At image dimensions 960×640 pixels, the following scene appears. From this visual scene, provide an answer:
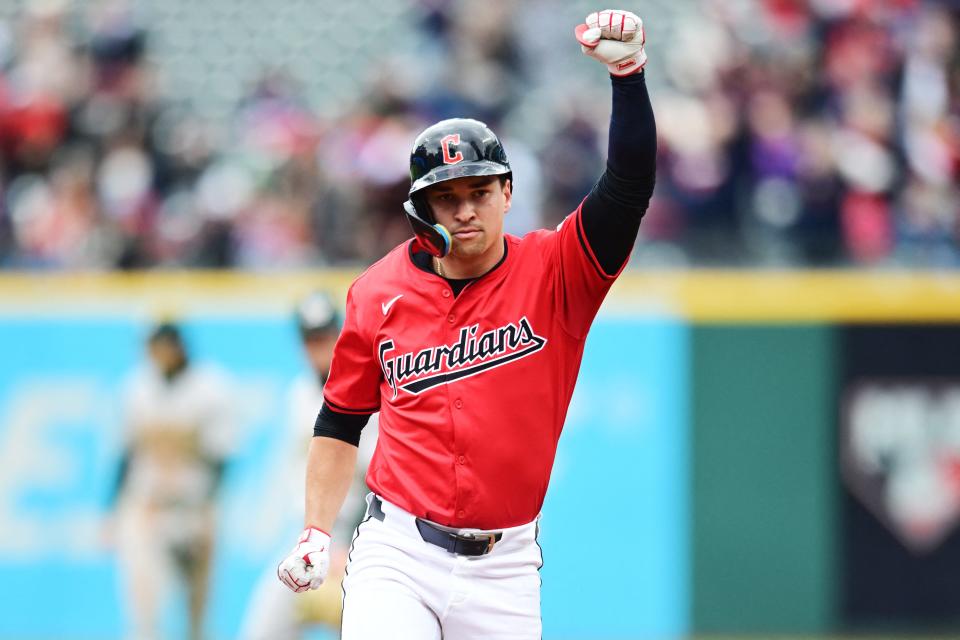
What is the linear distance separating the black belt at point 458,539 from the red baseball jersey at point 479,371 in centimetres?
3

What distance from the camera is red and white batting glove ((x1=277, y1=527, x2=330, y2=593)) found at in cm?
504

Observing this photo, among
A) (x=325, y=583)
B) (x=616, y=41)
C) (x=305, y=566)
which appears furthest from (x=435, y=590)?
(x=325, y=583)

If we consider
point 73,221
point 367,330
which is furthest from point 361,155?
point 367,330

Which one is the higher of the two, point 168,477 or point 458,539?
point 458,539

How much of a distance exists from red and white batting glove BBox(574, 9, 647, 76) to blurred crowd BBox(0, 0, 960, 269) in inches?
265

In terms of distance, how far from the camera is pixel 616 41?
4812 mm

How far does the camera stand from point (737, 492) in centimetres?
1170

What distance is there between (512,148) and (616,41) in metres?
7.63

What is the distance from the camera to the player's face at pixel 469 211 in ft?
16.4

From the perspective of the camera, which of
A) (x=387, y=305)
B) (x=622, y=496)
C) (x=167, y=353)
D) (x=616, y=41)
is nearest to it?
(x=616, y=41)

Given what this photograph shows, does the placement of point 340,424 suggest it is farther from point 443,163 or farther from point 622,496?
point 622,496

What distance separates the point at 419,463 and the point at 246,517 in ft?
22.3

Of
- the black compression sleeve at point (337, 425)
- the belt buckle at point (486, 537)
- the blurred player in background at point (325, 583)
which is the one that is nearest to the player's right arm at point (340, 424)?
the black compression sleeve at point (337, 425)

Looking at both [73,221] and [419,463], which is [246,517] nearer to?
[73,221]
